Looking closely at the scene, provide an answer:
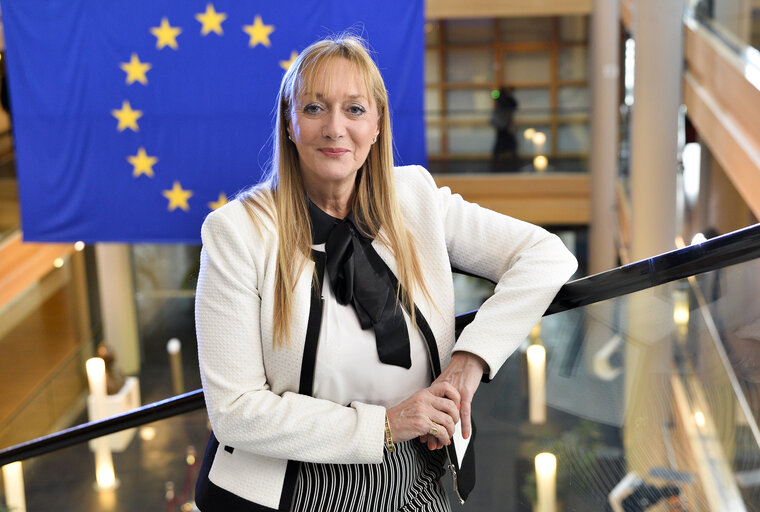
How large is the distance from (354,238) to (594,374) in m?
0.72

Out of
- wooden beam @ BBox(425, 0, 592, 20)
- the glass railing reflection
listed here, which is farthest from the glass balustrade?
wooden beam @ BBox(425, 0, 592, 20)

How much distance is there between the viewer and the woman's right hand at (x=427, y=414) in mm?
1646

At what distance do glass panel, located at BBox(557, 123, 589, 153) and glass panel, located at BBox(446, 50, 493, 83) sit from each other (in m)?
3.59

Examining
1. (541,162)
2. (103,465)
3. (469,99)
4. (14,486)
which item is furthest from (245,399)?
(469,99)

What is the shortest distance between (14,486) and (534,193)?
1056 cm

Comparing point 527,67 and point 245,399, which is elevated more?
point 245,399

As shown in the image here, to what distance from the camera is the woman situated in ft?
5.38

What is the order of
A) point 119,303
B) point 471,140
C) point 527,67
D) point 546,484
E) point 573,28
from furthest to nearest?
point 527,67 < point 573,28 < point 471,140 < point 119,303 < point 546,484

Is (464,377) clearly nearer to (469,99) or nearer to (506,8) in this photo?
(506,8)

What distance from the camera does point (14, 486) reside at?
312 centimetres

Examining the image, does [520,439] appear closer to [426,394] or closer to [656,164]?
[426,394]

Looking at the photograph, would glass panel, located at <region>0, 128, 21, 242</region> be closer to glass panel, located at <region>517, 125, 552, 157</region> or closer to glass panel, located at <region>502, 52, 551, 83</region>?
glass panel, located at <region>517, 125, 552, 157</region>

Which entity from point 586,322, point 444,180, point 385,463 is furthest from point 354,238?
point 444,180

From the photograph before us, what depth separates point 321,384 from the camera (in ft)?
5.57
